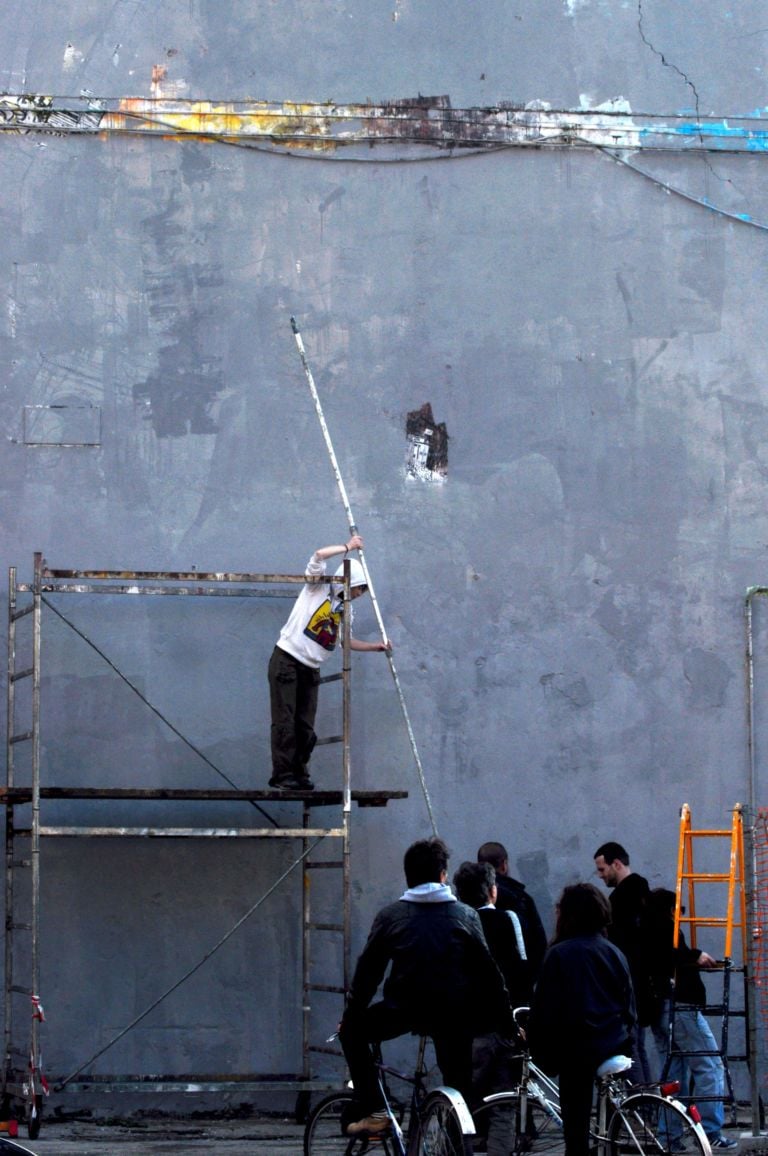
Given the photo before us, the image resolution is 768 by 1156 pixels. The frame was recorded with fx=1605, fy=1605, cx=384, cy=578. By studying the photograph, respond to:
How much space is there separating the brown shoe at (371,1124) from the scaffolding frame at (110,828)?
225 centimetres

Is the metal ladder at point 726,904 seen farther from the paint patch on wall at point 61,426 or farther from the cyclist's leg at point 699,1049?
the paint patch on wall at point 61,426

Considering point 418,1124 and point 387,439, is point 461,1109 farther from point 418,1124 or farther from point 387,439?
point 387,439

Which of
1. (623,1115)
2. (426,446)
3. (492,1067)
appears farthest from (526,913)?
(426,446)

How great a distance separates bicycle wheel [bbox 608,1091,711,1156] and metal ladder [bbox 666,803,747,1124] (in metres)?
1.67

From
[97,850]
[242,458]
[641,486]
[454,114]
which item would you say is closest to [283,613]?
[242,458]

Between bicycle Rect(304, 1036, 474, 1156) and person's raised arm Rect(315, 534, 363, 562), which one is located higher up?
person's raised arm Rect(315, 534, 363, 562)

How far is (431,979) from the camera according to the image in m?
6.79

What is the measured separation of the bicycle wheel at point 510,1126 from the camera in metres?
7.40

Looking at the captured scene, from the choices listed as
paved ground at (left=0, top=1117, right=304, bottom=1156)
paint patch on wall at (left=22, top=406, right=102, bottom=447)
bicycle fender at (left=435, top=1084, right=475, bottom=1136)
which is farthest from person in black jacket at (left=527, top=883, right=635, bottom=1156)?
paint patch on wall at (left=22, top=406, right=102, bottom=447)

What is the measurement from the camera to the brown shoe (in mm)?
7133

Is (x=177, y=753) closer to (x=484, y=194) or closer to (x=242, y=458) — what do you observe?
(x=242, y=458)

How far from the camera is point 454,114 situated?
10969mm

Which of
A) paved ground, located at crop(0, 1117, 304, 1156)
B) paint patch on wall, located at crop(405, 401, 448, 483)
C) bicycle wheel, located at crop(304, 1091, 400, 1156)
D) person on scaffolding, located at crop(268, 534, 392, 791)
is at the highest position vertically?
paint patch on wall, located at crop(405, 401, 448, 483)

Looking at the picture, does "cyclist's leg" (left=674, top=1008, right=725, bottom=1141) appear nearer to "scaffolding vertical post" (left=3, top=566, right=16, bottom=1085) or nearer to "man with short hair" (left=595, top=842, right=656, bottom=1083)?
"man with short hair" (left=595, top=842, right=656, bottom=1083)
